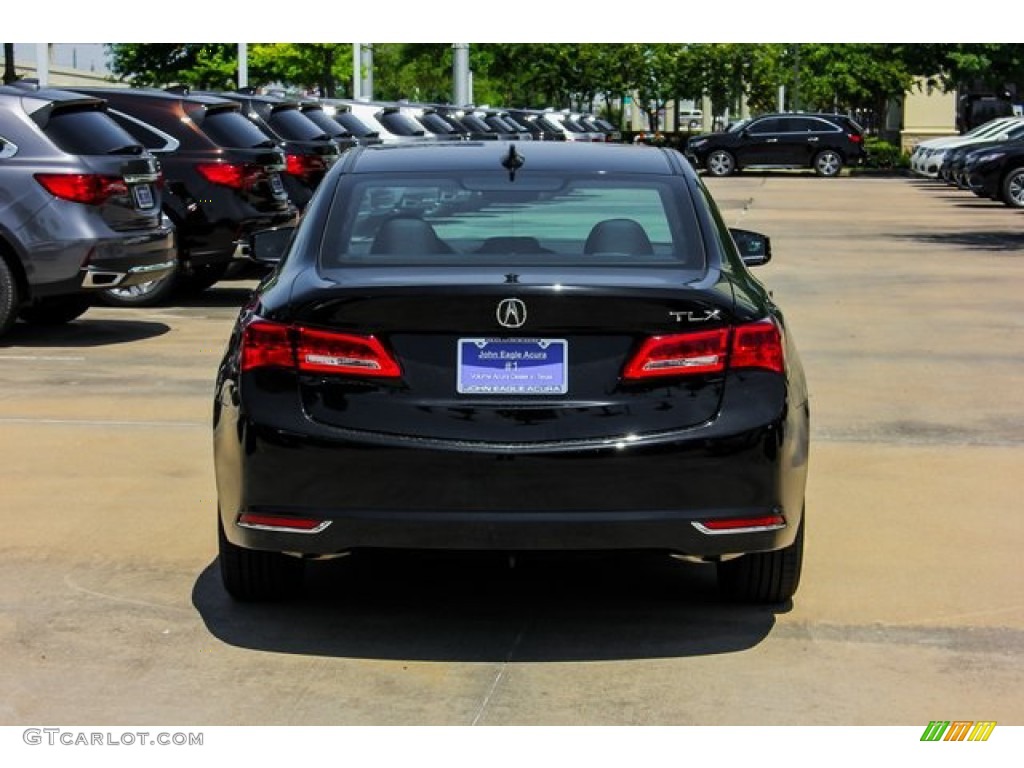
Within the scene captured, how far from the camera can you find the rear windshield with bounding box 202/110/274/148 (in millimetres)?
16031

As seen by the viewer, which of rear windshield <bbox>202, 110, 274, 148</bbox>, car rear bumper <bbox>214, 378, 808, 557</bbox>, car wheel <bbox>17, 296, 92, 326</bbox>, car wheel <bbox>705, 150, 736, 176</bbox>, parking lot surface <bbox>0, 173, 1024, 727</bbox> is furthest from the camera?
car wheel <bbox>705, 150, 736, 176</bbox>

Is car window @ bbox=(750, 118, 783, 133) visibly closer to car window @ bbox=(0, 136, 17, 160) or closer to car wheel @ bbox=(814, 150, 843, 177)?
car wheel @ bbox=(814, 150, 843, 177)

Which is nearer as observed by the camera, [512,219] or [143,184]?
[512,219]

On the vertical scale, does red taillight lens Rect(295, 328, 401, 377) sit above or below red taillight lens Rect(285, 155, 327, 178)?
above

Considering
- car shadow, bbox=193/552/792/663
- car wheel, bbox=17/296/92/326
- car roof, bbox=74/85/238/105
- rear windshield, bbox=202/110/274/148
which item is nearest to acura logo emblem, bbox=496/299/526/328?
car shadow, bbox=193/552/792/663

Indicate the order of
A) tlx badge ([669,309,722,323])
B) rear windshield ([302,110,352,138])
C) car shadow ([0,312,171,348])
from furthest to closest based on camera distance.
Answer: rear windshield ([302,110,352,138]) → car shadow ([0,312,171,348]) → tlx badge ([669,309,722,323])

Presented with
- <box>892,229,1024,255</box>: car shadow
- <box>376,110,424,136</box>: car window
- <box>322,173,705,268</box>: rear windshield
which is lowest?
<box>892,229,1024,255</box>: car shadow

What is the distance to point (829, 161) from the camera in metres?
51.4

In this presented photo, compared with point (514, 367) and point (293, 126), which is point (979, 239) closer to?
point (293, 126)

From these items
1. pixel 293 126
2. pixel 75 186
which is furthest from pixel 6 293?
pixel 293 126

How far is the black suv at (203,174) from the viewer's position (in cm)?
1551

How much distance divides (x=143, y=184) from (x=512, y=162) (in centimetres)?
724

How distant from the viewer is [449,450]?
536 cm
